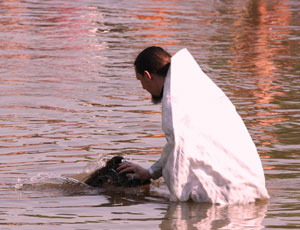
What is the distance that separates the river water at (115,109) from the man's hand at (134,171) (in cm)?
19

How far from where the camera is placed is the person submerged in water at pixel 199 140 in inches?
237

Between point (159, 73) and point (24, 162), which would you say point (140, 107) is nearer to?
point (24, 162)

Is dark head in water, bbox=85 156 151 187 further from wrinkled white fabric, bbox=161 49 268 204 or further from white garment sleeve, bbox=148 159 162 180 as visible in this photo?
wrinkled white fabric, bbox=161 49 268 204

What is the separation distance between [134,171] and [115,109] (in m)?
3.75

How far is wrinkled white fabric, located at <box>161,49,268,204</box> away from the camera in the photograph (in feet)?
19.7

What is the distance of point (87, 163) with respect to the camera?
25.0 feet

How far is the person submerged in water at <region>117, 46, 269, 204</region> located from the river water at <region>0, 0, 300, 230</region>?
14cm

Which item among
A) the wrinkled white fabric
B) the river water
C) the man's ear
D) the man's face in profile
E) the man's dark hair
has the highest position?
the man's dark hair

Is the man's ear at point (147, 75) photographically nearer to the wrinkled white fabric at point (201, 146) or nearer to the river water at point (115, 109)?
the wrinkled white fabric at point (201, 146)

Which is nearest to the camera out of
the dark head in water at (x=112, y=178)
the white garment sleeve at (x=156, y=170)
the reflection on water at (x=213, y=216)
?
the reflection on water at (x=213, y=216)

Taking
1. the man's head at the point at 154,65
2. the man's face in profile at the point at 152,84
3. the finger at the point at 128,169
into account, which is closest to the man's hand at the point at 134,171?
the finger at the point at 128,169

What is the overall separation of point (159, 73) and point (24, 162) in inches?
77.8

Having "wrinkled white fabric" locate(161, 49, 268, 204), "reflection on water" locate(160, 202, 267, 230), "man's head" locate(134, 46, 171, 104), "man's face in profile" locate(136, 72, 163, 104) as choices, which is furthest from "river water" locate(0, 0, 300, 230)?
"man's head" locate(134, 46, 171, 104)

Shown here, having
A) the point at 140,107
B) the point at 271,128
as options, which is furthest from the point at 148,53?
the point at 140,107
